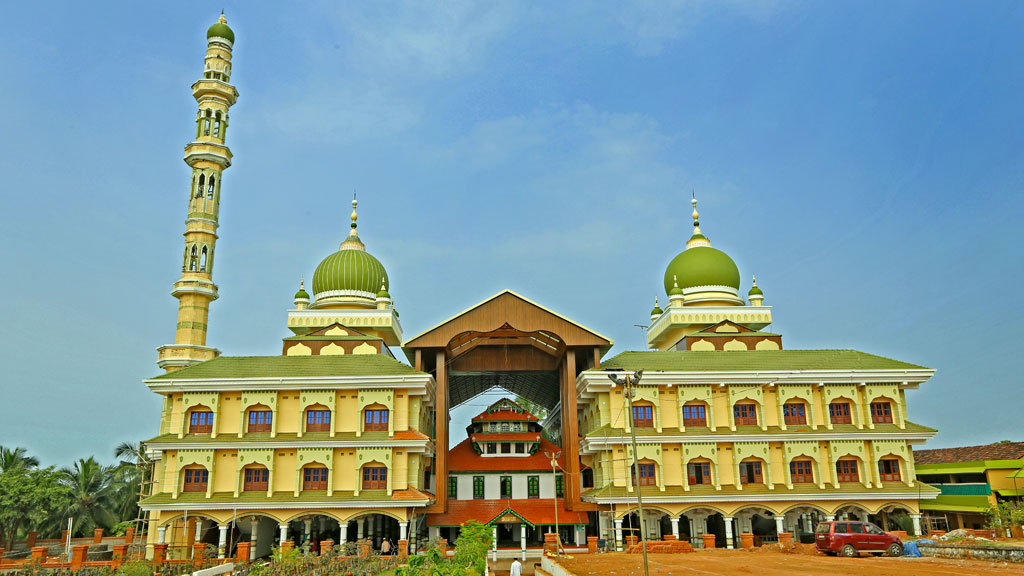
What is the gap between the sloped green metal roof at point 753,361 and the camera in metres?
43.3

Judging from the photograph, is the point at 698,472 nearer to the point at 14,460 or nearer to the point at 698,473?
the point at 698,473

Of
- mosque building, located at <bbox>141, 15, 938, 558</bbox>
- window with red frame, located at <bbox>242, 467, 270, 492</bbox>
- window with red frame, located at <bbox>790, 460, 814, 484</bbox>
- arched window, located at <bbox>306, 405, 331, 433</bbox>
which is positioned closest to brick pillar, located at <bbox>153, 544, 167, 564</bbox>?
mosque building, located at <bbox>141, 15, 938, 558</bbox>

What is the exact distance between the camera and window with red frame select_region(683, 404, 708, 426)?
140 feet

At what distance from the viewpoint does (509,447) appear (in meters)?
48.3

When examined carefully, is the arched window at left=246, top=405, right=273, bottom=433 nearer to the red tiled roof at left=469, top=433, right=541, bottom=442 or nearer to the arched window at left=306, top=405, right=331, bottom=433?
the arched window at left=306, top=405, right=331, bottom=433

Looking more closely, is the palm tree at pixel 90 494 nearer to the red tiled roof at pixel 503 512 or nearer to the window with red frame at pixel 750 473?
the red tiled roof at pixel 503 512

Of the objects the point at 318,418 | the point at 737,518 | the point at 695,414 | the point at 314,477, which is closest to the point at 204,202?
the point at 318,418

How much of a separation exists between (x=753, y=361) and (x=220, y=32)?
44.3 metres

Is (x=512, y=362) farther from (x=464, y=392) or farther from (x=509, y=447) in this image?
(x=464, y=392)

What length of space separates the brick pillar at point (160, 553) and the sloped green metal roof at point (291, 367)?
29.6ft

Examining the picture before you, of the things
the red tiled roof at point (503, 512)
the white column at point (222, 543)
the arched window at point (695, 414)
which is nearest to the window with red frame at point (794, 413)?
the arched window at point (695, 414)

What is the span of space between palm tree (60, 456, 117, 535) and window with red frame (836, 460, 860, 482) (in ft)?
168

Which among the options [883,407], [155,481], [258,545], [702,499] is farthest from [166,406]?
[883,407]

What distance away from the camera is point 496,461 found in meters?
47.3
